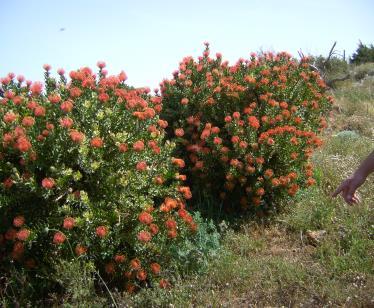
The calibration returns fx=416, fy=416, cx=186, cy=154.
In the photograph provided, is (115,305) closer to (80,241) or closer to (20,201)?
(80,241)

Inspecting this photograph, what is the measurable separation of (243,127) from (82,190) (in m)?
2.35

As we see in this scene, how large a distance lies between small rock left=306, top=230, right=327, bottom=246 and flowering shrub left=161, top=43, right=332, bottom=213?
0.61 metres

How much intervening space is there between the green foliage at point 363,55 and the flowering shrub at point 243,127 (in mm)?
17861

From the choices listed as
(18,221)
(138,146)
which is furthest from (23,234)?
(138,146)

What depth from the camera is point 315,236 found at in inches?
175

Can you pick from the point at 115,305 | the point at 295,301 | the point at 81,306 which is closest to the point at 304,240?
the point at 295,301

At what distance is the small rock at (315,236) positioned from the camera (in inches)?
172

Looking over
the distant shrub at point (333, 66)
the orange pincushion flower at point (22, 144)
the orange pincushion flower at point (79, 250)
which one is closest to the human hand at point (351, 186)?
the orange pincushion flower at point (79, 250)

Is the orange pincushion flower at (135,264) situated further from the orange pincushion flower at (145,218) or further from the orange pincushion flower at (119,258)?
the orange pincushion flower at (145,218)

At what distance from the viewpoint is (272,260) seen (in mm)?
3906

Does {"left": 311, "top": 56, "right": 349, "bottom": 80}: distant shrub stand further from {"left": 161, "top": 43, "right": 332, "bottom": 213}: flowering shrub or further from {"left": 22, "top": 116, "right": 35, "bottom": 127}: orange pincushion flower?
{"left": 22, "top": 116, "right": 35, "bottom": 127}: orange pincushion flower

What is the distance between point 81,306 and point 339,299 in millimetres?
1996

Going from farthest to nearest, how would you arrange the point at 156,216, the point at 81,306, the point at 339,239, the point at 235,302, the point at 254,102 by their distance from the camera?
1. the point at 254,102
2. the point at 339,239
3. the point at 156,216
4. the point at 235,302
5. the point at 81,306

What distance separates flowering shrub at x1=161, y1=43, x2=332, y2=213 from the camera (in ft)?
15.9
